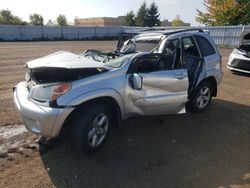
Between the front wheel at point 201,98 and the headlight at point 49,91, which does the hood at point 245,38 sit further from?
the headlight at point 49,91

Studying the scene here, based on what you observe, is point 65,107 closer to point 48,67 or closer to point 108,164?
point 48,67

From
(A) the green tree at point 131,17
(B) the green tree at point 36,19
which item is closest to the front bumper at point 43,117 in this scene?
(A) the green tree at point 131,17

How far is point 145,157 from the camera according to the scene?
13.4 ft

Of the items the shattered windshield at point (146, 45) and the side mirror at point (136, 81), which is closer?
the side mirror at point (136, 81)

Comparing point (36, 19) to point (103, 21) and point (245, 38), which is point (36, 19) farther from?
point (245, 38)

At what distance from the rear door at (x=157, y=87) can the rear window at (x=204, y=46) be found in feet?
4.02

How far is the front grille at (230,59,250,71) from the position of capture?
10.1 metres

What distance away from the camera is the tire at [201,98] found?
5863 millimetres

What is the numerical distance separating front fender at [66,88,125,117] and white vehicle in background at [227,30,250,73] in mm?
7293

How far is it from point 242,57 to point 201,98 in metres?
5.02

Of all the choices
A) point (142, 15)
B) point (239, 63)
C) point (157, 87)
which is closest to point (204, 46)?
point (157, 87)

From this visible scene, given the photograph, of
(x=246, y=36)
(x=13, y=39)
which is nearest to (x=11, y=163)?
(x=246, y=36)

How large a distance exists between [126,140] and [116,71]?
118cm

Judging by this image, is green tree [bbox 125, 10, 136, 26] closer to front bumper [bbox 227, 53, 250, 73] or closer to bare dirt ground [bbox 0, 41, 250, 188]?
front bumper [bbox 227, 53, 250, 73]
